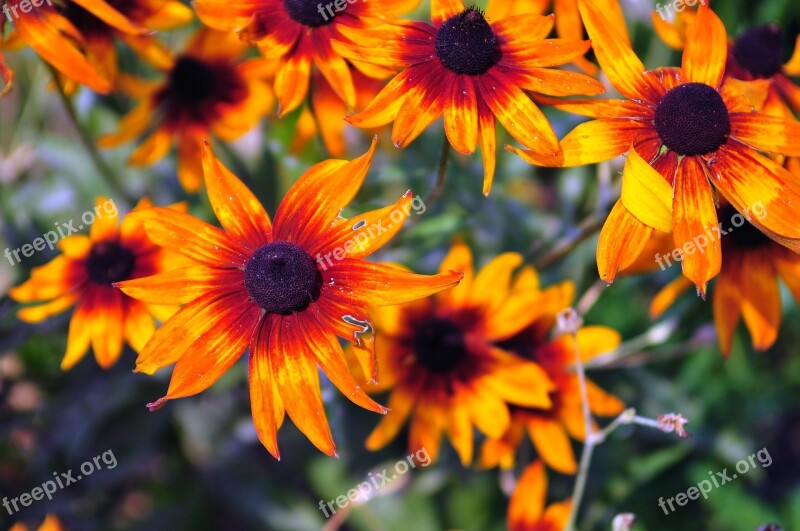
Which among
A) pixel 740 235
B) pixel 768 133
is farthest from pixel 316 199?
pixel 740 235

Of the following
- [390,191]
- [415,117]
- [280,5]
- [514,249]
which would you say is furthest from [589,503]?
[280,5]

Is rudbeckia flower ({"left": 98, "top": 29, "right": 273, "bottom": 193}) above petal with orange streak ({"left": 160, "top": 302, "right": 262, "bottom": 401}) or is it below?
above

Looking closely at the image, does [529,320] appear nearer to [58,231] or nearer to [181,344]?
[181,344]

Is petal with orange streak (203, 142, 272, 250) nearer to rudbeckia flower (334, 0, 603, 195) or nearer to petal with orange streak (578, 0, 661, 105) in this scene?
rudbeckia flower (334, 0, 603, 195)

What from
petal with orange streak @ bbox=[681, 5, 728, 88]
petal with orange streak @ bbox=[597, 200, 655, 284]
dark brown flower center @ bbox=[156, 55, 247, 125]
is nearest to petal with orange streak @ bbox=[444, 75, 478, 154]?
petal with orange streak @ bbox=[597, 200, 655, 284]

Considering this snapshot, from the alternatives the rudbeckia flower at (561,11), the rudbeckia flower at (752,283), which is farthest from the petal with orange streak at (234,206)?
the rudbeckia flower at (752,283)

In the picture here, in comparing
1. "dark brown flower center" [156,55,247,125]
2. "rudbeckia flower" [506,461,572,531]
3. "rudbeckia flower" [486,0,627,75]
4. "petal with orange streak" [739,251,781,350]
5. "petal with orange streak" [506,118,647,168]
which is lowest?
"rudbeckia flower" [506,461,572,531]

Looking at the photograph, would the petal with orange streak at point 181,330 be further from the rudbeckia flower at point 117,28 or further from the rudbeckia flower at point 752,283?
the rudbeckia flower at point 752,283
